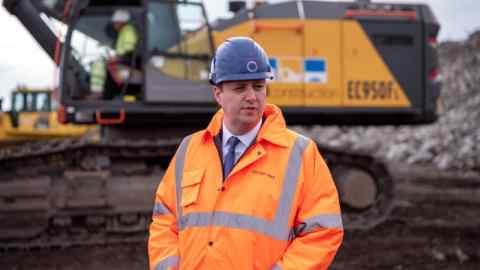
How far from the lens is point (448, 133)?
20.9 meters

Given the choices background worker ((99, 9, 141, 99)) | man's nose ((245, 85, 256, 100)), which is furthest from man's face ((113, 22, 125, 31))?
man's nose ((245, 85, 256, 100))

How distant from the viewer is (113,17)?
26.7 ft

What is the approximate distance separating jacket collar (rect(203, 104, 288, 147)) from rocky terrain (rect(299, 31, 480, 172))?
38.2 ft

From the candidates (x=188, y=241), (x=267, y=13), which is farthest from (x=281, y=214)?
(x=267, y=13)

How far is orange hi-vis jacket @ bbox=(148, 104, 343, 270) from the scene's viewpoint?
2.53 meters

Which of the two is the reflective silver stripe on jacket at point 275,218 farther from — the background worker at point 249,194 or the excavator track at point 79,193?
the excavator track at point 79,193

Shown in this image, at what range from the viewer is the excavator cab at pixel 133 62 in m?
8.08

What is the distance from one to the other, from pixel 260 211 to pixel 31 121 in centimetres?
1478

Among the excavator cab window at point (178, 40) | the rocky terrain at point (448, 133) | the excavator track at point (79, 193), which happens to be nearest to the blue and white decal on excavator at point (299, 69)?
the excavator cab window at point (178, 40)

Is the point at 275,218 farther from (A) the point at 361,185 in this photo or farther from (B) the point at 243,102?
(A) the point at 361,185

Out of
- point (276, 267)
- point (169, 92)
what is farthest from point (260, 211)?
point (169, 92)

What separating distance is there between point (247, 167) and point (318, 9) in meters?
6.73

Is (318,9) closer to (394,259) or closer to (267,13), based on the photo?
(267,13)

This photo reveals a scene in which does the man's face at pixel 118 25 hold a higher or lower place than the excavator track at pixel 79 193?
higher
